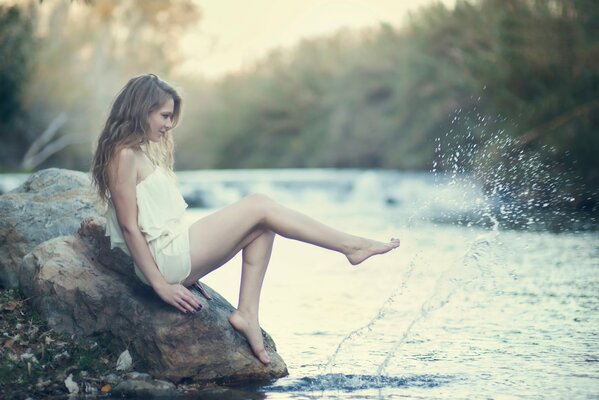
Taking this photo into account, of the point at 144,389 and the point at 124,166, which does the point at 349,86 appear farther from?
the point at 144,389

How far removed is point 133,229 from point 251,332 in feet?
2.71

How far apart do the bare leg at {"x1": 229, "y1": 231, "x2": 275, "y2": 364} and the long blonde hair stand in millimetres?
687

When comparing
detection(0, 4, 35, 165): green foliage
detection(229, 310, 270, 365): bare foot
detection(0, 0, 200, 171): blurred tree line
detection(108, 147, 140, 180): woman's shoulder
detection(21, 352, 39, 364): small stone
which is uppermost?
detection(0, 0, 200, 171): blurred tree line

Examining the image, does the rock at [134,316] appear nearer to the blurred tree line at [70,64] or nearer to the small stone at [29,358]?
the small stone at [29,358]

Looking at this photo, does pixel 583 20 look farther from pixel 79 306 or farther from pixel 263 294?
pixel 79 306

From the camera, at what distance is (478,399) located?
14.9 feet

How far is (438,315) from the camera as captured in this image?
23.4 ft

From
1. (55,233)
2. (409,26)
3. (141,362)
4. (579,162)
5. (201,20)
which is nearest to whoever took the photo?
(141,362)

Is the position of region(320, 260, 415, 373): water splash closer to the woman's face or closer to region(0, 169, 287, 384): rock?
region(0, 169, 287, 384): rock

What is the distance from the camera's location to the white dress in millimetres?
4828

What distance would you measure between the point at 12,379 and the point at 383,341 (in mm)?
2365

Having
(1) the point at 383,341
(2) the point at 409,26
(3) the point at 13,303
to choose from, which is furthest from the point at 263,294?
(2) the point at 409,26

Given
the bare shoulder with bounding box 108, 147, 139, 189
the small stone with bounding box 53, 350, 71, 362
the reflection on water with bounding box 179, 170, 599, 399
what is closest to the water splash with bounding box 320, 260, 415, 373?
the reflection on water with bounding box 179, 170, 599, 399

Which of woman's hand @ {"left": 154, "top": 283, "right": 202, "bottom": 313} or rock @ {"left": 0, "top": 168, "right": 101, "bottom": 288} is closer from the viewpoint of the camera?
woman's hand @ {"left": 154, "top": 283, "right": 202, "bottom": 313}
